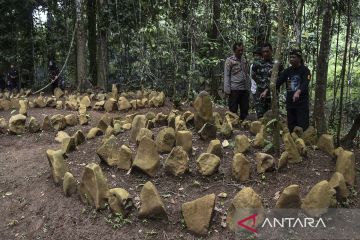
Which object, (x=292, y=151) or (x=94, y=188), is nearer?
(x=94, y=188)

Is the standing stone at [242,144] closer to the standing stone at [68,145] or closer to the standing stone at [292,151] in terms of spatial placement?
the standing stone at [292,151]

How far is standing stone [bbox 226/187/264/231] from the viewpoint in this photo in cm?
357

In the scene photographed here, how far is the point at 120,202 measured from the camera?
3.76 meters

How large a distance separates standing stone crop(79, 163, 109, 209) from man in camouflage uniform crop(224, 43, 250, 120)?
3.43 metres

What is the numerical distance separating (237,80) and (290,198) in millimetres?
3623

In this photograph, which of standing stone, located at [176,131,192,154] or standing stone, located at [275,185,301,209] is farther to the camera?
standing stone, located at [176,131,192,154]

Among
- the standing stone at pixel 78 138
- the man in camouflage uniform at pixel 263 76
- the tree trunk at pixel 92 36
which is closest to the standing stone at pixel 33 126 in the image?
the standing stone at pixel 78 138

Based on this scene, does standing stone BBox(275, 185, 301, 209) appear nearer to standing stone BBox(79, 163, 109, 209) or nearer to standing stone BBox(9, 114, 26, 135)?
standing stone BBox(79, 163, 109, 209)

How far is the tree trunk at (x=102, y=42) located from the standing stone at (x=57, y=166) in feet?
25.0

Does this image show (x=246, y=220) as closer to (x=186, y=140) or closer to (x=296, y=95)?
(x=186, y=140)

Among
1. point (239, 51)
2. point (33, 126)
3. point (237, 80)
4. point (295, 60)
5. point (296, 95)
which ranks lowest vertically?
point (33, 126)

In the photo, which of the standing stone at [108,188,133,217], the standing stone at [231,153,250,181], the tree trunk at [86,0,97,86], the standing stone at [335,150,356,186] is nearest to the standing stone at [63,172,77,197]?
the standing stone at [108,188,133,217]

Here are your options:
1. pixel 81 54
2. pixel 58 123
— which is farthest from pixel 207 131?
pixel 81 54

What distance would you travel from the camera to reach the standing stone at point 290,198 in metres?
3.54
